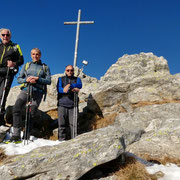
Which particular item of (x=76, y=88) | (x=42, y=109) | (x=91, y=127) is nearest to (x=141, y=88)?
(x=91, y=127)

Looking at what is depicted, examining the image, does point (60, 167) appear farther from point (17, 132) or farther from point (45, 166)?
point (17, 132)

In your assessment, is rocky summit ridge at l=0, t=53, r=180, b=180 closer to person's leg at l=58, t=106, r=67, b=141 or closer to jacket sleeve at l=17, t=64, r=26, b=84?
person's leg at l=58, t=106, r=67, b=141

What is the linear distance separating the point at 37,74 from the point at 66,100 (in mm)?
1977

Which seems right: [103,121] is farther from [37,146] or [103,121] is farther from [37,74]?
[37,74]

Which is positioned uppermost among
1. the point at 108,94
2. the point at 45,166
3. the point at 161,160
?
the point at 108,94

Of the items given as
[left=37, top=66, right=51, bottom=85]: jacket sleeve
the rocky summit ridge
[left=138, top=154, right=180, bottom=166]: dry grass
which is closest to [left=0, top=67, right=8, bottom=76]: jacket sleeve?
[left=37, top=66, right=51, bottom=85]: jacket sleeve

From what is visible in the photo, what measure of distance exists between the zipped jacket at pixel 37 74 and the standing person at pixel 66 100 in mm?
1087

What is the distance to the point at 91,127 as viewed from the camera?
483 inches

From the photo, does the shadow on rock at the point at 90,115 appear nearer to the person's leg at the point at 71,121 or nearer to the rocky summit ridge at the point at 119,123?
the rocky summit ridge at the point at 119,123

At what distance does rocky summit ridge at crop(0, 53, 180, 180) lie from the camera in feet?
15.4

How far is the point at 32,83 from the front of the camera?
8.48m

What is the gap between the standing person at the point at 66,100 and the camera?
902 centimetres

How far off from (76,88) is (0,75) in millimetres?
3802

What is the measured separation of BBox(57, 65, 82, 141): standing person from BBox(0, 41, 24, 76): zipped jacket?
239cm
